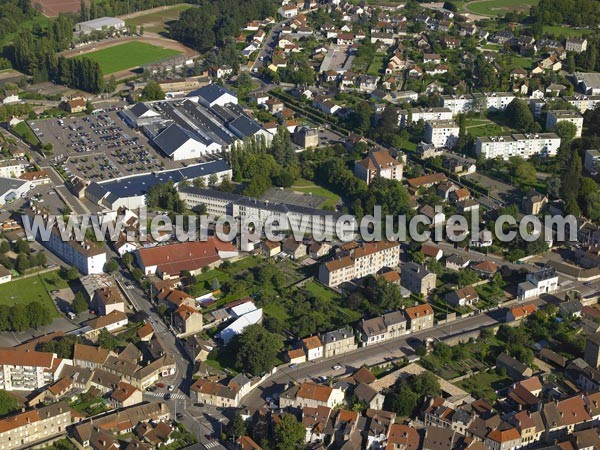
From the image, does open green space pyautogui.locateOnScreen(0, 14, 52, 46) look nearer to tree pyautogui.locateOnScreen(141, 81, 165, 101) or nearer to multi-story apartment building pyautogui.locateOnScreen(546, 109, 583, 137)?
tree pyautogui.locateOnScreen(141, 81, 165, 101)

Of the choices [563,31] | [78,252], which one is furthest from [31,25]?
[78,252]

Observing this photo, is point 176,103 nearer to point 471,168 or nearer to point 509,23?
point 471,168

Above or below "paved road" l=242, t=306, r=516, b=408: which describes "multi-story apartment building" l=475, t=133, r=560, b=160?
above

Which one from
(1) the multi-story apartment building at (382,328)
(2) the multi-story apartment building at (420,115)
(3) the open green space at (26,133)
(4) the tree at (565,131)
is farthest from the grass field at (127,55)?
(1) the multi-story apartment building at (382,328)

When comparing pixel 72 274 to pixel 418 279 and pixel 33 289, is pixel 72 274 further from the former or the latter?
pixel 418 279

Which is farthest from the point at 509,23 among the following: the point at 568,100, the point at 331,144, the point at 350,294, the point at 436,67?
the point at 350,294

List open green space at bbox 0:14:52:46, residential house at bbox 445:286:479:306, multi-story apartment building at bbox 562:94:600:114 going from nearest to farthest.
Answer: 1. residential house at bbox 445:286:479:306
2. multi-story apartment building at bbox 562:94:600:114
3. open green space at bbox 0:14:52:46

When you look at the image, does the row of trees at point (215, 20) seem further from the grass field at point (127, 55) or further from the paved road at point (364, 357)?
the paved road at point (364, 357)

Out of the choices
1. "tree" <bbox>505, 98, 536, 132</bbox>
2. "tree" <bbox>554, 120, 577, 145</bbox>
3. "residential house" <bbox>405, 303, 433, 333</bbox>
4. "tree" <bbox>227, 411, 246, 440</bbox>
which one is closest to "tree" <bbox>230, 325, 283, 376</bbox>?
"tree" <bbox>227, 411, 246, 440</bbox>
